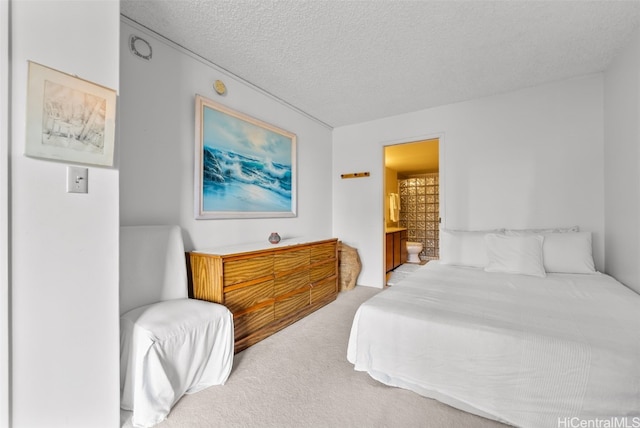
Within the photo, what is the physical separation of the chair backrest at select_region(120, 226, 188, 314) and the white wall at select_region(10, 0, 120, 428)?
43cm

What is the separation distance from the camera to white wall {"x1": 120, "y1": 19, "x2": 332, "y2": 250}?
6.18 feet

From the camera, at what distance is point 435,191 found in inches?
261

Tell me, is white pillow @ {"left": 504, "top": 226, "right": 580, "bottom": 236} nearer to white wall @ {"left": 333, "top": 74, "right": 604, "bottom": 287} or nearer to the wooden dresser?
white wall @ {"left": 333, "top": 74, "right": 604, "bottom": 287}

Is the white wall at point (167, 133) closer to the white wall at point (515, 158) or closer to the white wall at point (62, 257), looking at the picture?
the white wall at point (62, 257)

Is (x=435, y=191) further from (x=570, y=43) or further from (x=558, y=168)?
(x=570, y=43)

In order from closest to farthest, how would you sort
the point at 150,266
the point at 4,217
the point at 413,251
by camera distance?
1. the point at 4,217
2. the point at 150,266
3. the point at 413,251

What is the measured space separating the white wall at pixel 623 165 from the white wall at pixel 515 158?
15cm

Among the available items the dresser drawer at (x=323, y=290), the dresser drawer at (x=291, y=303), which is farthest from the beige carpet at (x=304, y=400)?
the dresser drawer at (x=323, y=290)

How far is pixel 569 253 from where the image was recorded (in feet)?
7.80

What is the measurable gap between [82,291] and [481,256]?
10.3 feet

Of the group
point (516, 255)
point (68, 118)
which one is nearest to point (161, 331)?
point (68, 118)

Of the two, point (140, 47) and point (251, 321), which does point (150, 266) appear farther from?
point (140, 47)

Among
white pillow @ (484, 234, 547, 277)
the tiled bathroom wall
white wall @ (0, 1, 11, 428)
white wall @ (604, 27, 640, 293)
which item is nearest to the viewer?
white wall @ (0, 1, 11, 428)

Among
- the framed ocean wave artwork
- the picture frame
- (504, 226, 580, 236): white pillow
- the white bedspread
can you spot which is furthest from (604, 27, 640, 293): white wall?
the picture frame
